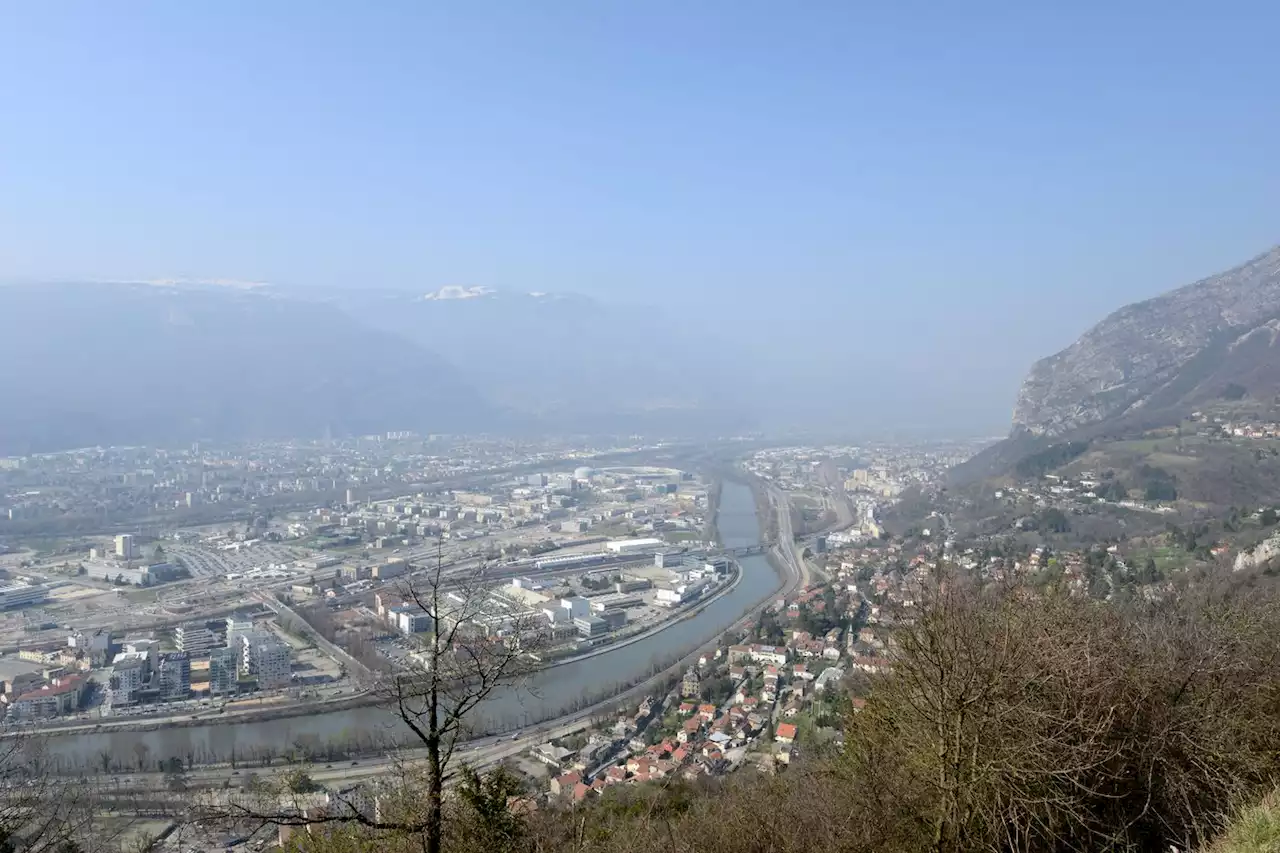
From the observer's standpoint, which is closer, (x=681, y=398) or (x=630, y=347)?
(x=681, y=398)

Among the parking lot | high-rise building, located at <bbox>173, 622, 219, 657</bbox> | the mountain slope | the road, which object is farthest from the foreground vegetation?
the mountain slope

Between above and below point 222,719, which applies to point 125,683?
above

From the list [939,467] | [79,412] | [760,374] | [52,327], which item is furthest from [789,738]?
[760,374]

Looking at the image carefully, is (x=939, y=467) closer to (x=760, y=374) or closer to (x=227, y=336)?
(x=227, y=336)

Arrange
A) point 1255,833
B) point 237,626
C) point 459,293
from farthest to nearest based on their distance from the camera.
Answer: point 459,293 < point 237,626 < point 1255,833

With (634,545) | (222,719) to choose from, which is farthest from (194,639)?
(634,545)

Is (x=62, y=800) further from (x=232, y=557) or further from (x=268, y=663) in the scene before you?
(x=232, y=557)
